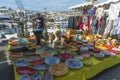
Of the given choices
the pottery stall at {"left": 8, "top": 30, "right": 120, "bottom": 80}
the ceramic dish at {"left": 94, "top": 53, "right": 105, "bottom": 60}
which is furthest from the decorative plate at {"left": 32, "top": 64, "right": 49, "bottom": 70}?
the ceramic dish at {"left": 94, "top": 53, "right": 105, "bottom": 60}

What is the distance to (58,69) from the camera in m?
2.40

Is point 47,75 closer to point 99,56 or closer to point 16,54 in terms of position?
point 16,54

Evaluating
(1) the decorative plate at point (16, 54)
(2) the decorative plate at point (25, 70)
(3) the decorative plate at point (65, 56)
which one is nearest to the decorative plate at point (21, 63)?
(2) the decorative plate at point (25, 70)

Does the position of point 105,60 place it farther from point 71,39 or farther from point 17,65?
point 17,65

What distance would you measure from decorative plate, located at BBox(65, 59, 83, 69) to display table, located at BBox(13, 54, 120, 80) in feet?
0.23

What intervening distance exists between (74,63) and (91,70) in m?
0.36

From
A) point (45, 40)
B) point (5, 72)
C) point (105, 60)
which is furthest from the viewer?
point (45, 40)

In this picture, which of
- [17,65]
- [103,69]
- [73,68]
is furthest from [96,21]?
[17,65]

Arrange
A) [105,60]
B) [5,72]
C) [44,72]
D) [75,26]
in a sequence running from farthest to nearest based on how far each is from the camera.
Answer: [75,26] < [105,60] < [5,72] < [44,72]

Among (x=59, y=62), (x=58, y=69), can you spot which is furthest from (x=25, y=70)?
(x=59, y=62)

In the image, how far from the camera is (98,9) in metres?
5.39

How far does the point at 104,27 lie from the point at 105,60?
98.4 inches

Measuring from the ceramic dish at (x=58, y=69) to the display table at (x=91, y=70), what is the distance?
6 cm

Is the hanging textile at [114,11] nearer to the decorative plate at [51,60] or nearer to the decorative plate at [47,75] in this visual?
the decorative plate at [51,60]
